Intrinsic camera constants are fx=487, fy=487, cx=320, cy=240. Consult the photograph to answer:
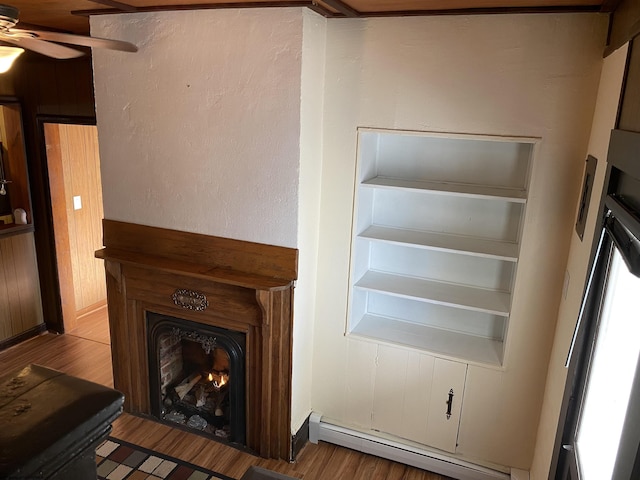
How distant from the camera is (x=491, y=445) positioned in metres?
2.76

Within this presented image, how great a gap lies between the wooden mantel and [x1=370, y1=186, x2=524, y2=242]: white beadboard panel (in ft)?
2.43

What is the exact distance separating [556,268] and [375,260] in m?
1.07

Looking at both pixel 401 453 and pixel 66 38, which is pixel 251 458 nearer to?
pixel 401 453

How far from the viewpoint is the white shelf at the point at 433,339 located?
273 cm

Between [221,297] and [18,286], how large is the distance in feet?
7.69

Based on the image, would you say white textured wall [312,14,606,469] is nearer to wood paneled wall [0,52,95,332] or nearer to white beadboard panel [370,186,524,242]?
white beadboard panel [370,186,524,242]

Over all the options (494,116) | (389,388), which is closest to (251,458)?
(389,388)

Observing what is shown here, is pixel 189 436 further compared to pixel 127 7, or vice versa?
pixel 189 436

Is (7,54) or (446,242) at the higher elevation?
(7,54)

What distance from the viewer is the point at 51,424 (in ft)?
1.47

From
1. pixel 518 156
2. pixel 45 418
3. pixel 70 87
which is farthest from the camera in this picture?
pixel 70 87

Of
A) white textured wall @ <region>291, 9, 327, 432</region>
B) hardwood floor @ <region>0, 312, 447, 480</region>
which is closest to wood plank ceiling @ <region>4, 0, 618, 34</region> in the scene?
white textured wall @ <region>291, 9, 327, 432</region>

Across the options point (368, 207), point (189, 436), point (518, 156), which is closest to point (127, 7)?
point (368, 207)

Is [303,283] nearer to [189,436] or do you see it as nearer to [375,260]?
[375,260]
